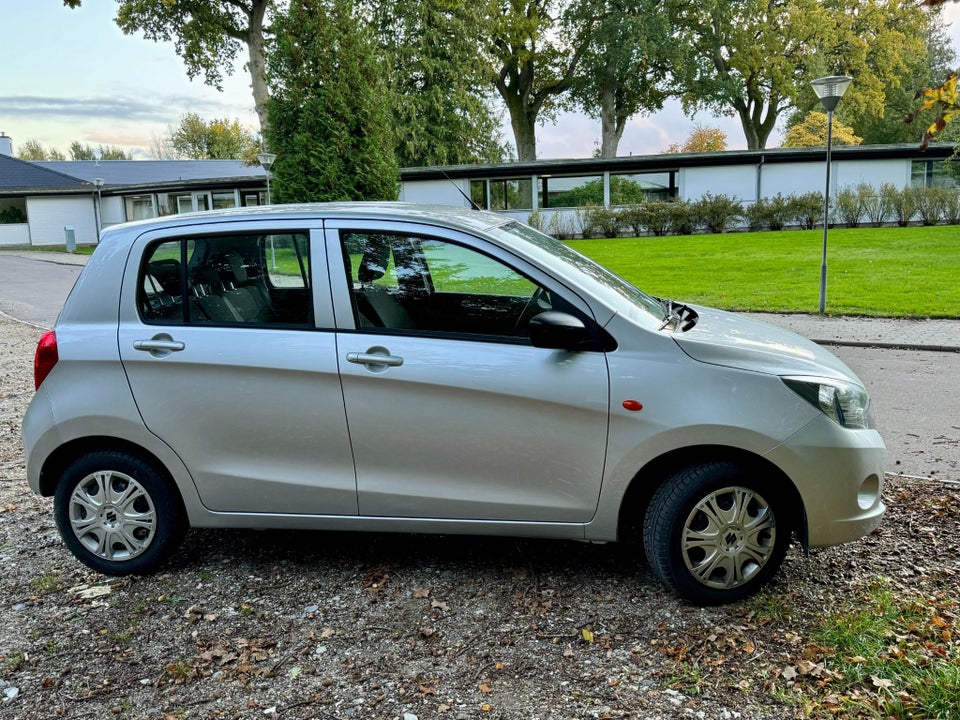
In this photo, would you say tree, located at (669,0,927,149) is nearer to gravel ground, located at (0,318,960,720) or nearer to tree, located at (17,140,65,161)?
gravel ground, located at (0,318,960,720)

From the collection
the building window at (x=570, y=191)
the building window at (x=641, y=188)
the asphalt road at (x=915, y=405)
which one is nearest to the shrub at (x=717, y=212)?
the building window at (x=641, y=188)

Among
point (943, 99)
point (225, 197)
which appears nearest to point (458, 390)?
point (943, 99)

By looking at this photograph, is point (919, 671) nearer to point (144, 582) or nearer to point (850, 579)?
point (850, 579)

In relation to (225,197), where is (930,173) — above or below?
below

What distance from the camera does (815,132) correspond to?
52.5 m

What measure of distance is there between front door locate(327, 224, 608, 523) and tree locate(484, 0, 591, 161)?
3979cm

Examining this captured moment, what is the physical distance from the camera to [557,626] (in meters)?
3.70

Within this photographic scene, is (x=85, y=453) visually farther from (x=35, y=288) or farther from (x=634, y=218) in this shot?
(x=634, y=218)

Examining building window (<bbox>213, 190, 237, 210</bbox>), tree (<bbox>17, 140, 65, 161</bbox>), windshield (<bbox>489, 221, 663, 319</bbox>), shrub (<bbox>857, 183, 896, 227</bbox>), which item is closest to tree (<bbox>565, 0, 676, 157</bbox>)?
shrub (<bbox>857, 183, 896, 227</bbox>)

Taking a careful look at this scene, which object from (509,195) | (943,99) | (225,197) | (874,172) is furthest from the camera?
(225,197)

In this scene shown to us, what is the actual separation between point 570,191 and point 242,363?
32.8 meters

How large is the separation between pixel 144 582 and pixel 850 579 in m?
3.55

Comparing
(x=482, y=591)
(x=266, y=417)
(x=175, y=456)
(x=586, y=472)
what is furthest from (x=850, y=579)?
(x=175, y=456)

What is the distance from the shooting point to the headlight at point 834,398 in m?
3.66
